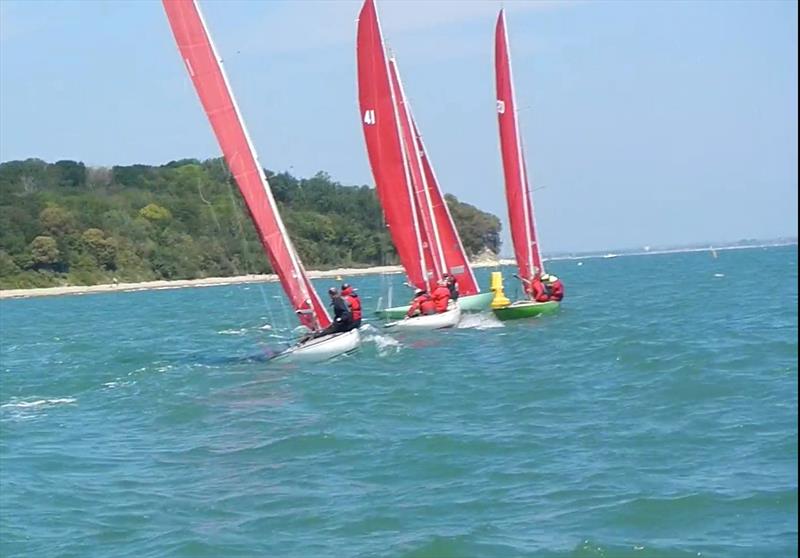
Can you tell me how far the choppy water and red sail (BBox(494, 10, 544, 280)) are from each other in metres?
5.84

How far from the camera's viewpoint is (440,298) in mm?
28938

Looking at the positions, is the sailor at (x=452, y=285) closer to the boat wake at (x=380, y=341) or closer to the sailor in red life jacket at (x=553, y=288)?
the sailor in red life jacket at (x=553, y=288)

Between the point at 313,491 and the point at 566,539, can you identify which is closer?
the point at 566,539

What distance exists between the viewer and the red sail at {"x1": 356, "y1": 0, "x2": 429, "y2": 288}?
31547mm

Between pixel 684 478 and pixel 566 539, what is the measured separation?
7.10ft

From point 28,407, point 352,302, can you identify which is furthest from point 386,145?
point 28,407

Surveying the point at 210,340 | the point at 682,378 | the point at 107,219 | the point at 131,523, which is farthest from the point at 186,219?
the point at 131,523

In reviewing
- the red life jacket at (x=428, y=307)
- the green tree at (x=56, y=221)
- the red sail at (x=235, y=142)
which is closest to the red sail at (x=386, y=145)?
the red life jacket at (x=428, y=307)

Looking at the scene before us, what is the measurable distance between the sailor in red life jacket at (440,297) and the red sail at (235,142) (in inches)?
188

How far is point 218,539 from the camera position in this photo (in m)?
11.3

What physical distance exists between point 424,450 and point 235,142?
11155 mm

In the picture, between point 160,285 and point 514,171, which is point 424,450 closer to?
point 514,171

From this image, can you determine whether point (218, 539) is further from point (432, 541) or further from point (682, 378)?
point (682, 378)

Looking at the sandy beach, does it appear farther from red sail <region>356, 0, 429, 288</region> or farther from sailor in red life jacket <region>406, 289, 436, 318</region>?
sailor in red life jacket <region>406, 289, 436, 318</region>
